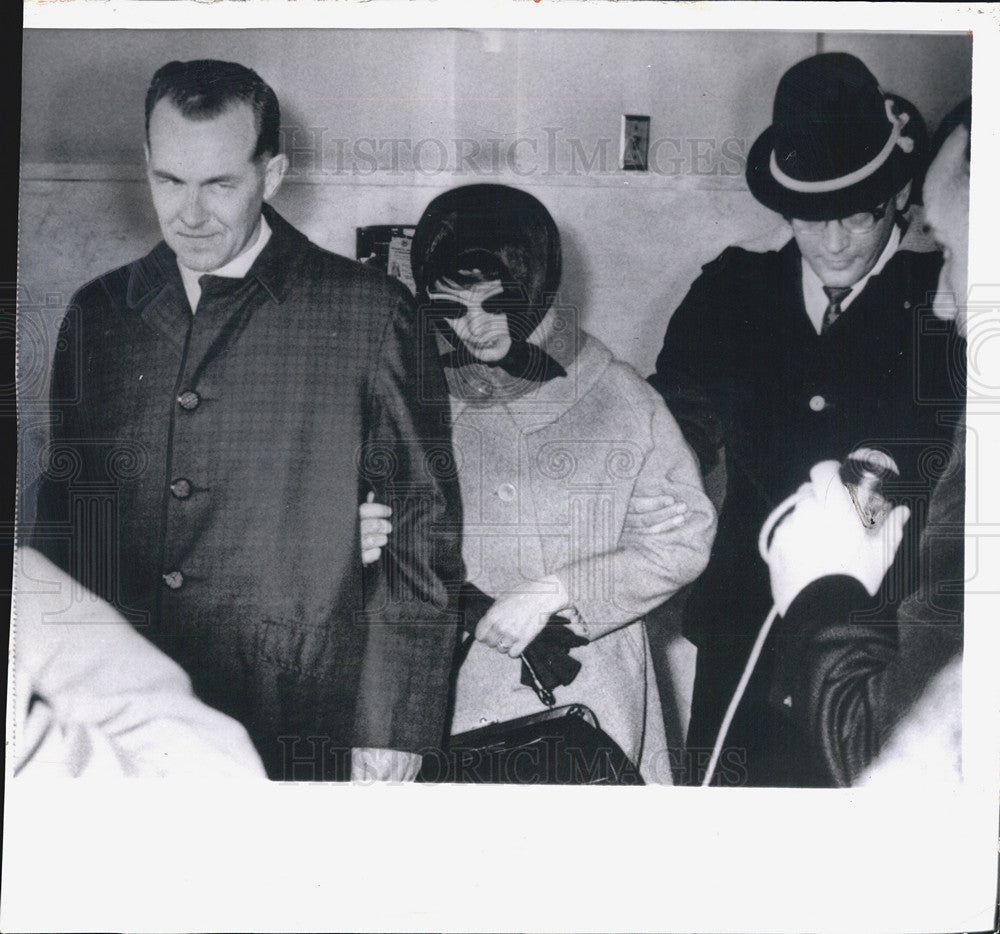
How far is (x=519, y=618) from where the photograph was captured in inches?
112

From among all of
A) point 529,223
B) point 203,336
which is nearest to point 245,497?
point 203,336

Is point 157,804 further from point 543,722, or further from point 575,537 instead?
point 575,537

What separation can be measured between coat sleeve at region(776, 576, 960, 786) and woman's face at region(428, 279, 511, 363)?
3.51ft

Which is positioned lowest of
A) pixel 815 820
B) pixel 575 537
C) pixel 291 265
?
pixel 815 820

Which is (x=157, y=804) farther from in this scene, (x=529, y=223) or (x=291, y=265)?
(x=529, y=223)

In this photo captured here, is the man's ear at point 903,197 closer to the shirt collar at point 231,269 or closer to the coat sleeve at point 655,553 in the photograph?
the coat sleeve at point 655,553

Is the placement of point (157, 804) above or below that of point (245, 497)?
below

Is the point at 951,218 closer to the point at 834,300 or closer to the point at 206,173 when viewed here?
the point at 834,300

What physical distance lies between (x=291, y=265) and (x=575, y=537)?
1070 mm

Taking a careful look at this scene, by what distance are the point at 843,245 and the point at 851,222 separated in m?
0.06

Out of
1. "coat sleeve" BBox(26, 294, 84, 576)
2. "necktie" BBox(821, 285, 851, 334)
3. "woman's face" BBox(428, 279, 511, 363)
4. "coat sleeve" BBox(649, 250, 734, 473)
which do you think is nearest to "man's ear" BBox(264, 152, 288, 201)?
"woman's face" BBox(428, 279, 511, 363)

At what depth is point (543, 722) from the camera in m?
2.85

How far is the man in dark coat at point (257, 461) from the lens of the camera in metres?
2.85

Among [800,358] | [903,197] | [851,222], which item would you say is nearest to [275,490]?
[800,358]
